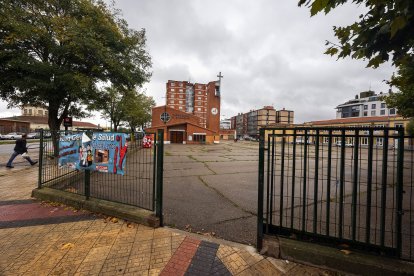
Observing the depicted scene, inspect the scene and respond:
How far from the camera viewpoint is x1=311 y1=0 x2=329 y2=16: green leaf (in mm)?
2424

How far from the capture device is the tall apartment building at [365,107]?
58.1 metres

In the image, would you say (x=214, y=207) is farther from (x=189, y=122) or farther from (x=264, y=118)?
(x=264, y=118)

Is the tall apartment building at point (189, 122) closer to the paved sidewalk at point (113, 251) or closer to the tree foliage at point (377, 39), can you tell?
the paved sidewalk at point (113, 251)

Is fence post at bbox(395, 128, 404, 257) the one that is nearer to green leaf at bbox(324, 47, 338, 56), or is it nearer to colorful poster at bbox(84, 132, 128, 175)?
green leaf at bbox(324, 47, 338, 56)

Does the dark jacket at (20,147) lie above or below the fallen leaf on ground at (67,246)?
above

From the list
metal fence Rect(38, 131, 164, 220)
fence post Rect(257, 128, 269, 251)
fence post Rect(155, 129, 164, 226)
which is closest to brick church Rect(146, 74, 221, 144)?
metal fence Rect(38, 131, 164, 220)

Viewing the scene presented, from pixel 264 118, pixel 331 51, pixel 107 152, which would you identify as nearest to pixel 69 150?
pixel 107 152

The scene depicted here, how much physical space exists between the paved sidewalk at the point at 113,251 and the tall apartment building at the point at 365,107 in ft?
225

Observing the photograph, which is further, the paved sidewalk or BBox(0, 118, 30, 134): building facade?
BBox(0, 118, 30, 134): building facade

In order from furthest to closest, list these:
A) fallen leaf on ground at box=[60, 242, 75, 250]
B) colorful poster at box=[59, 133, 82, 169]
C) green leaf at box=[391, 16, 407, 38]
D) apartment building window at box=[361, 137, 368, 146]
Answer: colorful poster at box=[59, 133, 82, 169], fallen leaf on ground at box=[60, 242, 75, 250], apartment building window at box=[361, 137, 368, 146], green leaf at box=[391, 16, 407, 38]

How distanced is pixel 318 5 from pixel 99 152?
4722 mm

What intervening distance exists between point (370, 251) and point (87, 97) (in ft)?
46.9

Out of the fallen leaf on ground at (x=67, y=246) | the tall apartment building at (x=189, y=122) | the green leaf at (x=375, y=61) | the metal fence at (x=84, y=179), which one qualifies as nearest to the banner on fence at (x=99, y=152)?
the metal fence at (x=84, y=179)

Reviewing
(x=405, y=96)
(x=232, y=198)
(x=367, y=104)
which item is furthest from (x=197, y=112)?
(x=232, y=198)
